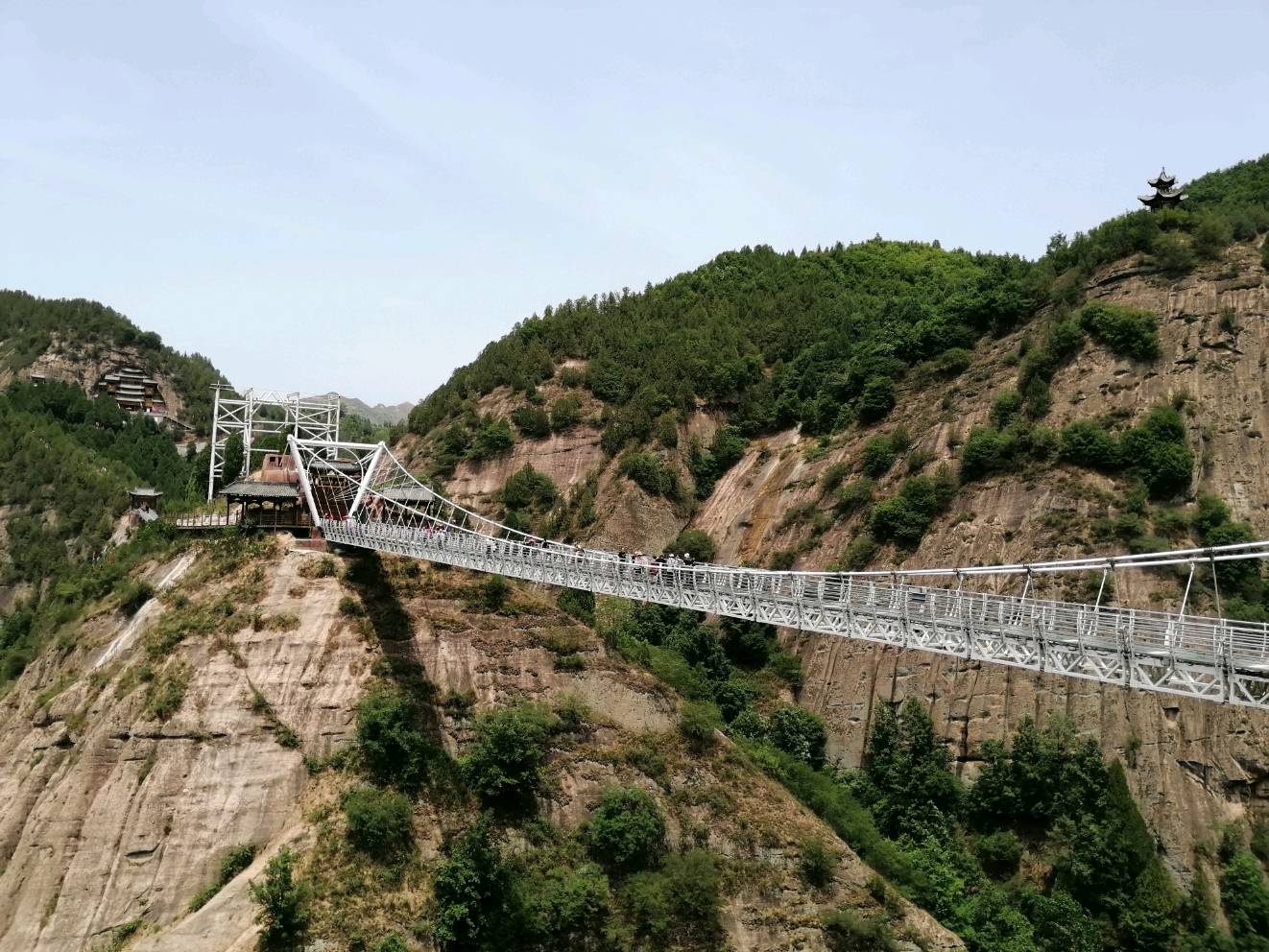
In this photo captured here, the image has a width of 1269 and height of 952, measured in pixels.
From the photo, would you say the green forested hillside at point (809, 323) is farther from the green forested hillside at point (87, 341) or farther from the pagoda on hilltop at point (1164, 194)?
the green forested hillside at point (87, 341)

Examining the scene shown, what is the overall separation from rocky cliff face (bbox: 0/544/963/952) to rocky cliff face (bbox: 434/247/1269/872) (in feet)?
32.6

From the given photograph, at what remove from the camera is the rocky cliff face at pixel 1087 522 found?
129ft

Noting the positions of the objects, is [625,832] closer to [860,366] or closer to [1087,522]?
[1087,522]

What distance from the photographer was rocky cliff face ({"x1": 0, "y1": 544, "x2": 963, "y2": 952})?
113 ft

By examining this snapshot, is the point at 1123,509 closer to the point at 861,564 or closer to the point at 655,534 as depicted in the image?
the point at 861,564

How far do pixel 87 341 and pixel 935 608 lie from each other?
381 feet

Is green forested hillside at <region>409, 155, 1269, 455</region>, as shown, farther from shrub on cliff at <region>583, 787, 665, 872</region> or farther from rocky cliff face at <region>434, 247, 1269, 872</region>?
shrub on cliff at <region>583, 787, 665, 872</region>

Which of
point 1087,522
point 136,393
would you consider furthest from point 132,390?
point 1087,522

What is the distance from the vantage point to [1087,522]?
45188 mm

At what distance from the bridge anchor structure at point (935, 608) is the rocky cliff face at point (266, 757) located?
13.0ft

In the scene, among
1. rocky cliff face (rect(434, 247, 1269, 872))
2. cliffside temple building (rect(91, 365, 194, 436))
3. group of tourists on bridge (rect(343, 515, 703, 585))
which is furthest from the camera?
cliffside temple building (rect(91, 365, 194, 436))

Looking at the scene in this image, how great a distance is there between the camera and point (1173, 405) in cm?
4784

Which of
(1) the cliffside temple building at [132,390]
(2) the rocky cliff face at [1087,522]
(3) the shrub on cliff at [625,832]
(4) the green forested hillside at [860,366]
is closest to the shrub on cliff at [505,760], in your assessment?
(3) the shrub on cliff at [625,832]

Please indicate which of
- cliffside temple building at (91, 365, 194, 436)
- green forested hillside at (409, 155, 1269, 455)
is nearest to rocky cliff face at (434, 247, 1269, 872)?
green forested hillside at (409, 155, 1269, 455)
